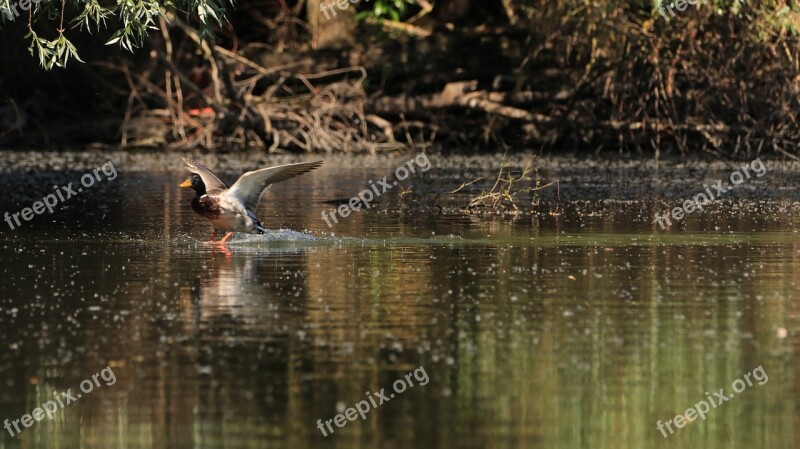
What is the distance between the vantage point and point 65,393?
305 inches

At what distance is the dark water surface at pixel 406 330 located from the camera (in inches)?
285

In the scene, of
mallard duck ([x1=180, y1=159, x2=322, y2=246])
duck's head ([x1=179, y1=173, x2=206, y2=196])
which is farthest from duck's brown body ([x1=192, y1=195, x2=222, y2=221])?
duck's head ([x1=179, y1=173, x2=206, y2=196])

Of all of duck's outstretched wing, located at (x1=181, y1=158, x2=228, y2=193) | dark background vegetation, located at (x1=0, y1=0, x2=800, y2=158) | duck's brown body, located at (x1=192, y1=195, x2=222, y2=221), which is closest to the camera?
duck's brown body, located at (x1=192, y1=195, x2=222, y2=221)

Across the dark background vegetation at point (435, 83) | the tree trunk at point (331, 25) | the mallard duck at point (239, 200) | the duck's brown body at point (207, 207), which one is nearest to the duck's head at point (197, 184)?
the mallard duck at point (239, 200)

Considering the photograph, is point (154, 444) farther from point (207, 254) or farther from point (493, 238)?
point (493, 238)

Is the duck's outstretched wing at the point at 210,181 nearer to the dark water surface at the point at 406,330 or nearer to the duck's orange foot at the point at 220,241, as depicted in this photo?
the duck's orange foot at the point at 220,241

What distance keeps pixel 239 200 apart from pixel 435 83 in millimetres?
16368

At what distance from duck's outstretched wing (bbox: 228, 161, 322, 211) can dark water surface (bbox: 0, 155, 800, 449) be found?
43cm

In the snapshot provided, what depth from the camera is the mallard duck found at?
46.9 feet

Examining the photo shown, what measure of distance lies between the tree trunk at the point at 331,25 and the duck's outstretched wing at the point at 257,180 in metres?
17.1

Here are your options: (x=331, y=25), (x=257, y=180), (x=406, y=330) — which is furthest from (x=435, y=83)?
(x=406, y=330)

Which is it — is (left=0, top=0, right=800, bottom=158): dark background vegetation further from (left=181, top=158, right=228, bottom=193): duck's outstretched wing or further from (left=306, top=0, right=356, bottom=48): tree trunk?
(left=181, top=158, right=228, bottom=193): duck's outstretched wing

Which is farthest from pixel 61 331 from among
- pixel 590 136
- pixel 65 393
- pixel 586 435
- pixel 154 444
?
pixel 590 136

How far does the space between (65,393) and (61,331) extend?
5.53 feet
